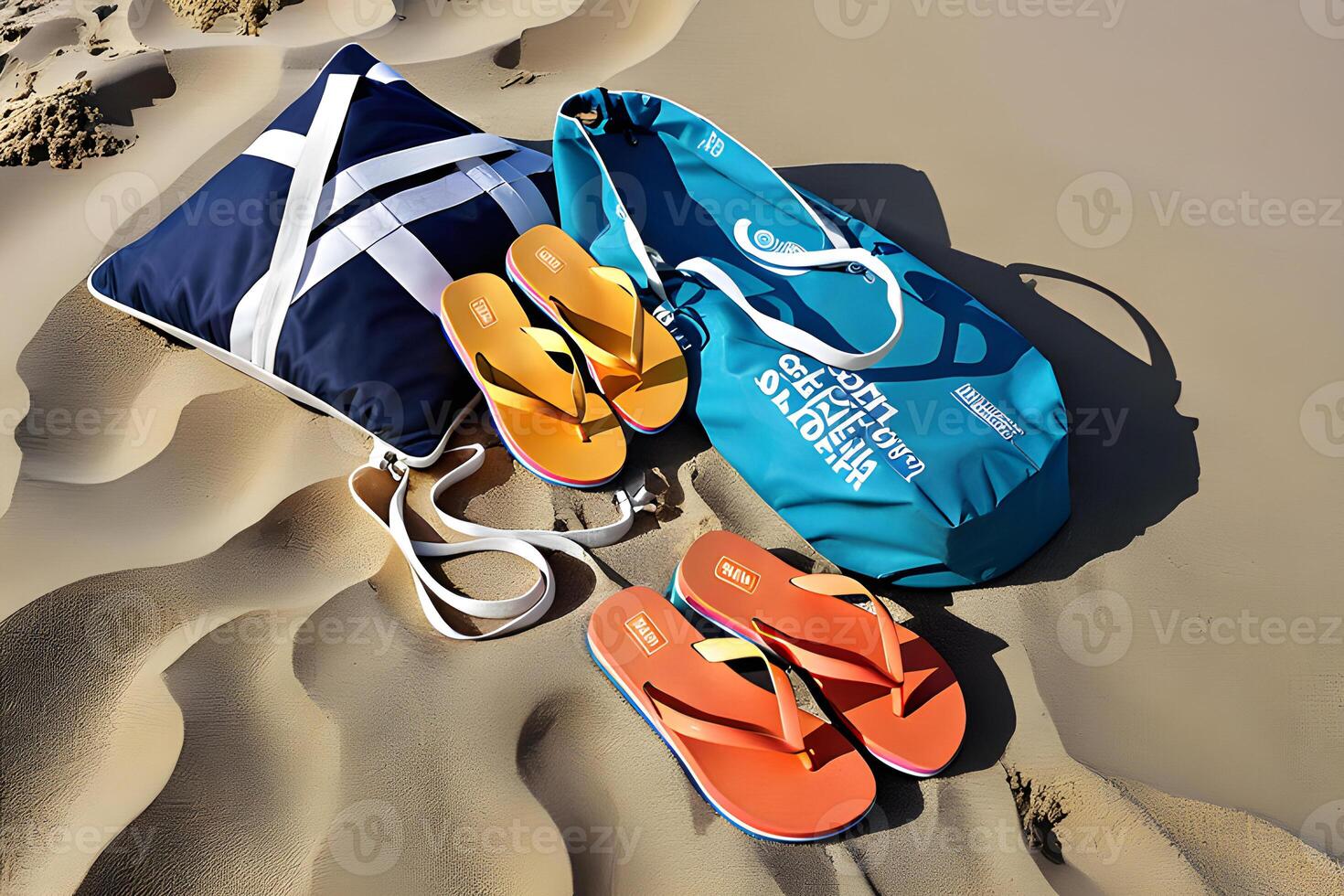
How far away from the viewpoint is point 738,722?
1.76 meters

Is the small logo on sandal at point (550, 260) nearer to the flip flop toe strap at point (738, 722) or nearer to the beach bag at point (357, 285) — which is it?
the beach bag at point (357, 285)

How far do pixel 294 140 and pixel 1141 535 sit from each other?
2.23 meters

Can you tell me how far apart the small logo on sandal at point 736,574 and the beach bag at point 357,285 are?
246 millimetres

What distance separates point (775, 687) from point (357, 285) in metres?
1.29

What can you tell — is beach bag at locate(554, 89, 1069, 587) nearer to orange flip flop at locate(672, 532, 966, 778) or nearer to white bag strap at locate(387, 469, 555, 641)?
orange flip flop at locate(672, 532, 966, 778)

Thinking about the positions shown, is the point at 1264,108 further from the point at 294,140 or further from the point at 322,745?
the point at 322,745

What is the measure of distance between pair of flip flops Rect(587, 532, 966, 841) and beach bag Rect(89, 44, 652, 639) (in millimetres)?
234

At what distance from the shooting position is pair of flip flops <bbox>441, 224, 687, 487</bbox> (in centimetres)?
211

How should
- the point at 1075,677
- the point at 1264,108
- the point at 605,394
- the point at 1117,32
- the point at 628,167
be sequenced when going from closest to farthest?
1. the point at 1075,677
2. the point at 605,394
3. the point at 628,167
4. the point at 1264,108
5. the point at 1117,32

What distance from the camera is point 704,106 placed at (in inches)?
117

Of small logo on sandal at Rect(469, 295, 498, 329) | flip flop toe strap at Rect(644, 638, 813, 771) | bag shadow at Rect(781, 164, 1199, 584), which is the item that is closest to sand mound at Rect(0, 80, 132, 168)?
small logo on sandal at Rect(469, 295, 498, 329)

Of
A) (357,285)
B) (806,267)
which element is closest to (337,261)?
(357,285)

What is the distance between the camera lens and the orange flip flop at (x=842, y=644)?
1.72m

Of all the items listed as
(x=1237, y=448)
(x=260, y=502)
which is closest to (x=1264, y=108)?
(x=1237, y=448)
